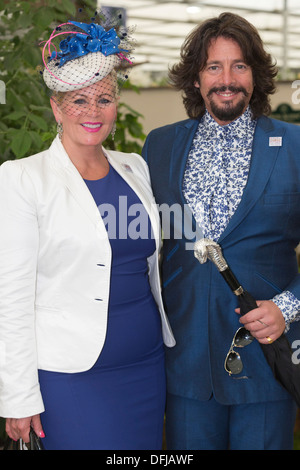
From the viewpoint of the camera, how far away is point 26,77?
2.48 metres

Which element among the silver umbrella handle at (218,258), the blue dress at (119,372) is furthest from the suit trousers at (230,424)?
the silver umbrella handle at (218,258)

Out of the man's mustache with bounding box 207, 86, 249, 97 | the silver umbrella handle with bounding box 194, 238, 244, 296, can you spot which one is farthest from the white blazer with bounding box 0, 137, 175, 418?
the man's mustache with bounding box 207, 86, 249, 97

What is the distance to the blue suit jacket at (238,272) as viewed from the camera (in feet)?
5.63

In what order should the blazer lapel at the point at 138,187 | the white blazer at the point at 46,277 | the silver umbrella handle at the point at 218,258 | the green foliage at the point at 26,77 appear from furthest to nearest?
1. the green foliage at the point at 26,77
2. the blazer lapel at the point at 138,187
3. the silver umbrella handle at the point at 218,258
4. the white blazer at the point at 46,277

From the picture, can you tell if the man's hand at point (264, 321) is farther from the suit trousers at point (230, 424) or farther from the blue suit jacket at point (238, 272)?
the suit trousers at point (230, 424)

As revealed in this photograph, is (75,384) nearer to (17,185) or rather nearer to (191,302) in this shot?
(191,302)

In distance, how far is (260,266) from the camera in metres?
1.74

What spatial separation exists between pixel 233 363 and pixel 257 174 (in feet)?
1.77

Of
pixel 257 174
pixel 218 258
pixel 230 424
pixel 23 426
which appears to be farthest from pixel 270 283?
pixel 23 426

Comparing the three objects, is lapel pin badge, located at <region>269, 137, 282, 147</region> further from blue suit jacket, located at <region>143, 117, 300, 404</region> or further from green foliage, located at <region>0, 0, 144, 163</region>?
green foliage, located at <region>0, 0, 144, 163</region>

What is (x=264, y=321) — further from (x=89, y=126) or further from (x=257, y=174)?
(x=89, y=126)

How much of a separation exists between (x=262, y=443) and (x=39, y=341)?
714 millimetres

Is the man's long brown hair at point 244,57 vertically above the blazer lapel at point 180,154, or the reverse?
the man's long brown hair at point 244,57

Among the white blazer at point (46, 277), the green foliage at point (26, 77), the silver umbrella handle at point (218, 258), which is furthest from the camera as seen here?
the green foliage at point (26, 77)
